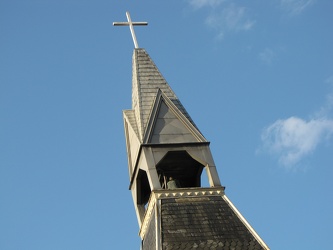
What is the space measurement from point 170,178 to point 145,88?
4228 mm

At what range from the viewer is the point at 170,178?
34.2 m

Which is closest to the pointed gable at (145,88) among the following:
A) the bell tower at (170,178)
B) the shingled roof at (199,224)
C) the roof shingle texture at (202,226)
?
the bell tower at (170,178)

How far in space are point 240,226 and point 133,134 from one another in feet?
22.9

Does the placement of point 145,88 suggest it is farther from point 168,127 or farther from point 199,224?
point 199,224

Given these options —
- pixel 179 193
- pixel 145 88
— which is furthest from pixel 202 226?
pixel 145 88

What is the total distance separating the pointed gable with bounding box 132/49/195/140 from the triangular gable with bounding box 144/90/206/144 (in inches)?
11.4

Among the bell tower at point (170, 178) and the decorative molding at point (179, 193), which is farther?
the decorative molding at point (179, 193)

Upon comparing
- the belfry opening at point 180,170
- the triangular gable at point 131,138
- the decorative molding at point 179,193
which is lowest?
the decorative molding at point 179,193

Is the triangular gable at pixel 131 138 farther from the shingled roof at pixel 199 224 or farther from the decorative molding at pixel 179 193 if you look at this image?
the shingled roof at pixel 199 224

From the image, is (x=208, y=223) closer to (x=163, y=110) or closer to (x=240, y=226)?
(x=240, y=226)

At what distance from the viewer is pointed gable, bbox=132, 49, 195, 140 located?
34.6m

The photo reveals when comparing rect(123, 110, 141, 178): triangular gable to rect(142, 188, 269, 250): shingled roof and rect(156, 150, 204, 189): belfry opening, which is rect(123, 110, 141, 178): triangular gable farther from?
rect(142, 188, 269, 250): shingled roof

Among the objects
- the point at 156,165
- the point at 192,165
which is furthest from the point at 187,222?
the point at 192,165

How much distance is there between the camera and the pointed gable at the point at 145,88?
114 ft
